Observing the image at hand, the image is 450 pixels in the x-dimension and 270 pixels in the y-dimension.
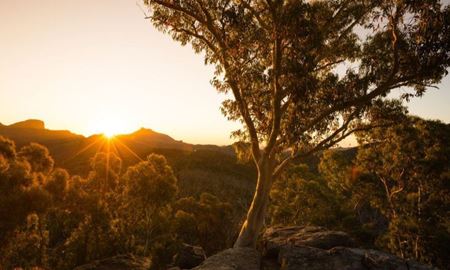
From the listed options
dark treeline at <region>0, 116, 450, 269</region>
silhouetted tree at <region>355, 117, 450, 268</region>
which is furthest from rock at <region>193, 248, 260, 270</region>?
silhouetted tree at <region>355, 117, 450, 268</region>

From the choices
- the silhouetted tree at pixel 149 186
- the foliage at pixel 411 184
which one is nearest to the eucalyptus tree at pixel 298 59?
the foliage at pixel 411 184

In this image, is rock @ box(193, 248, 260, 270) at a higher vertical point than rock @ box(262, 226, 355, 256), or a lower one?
lower

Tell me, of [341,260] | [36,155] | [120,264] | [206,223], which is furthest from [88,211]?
[341,260]

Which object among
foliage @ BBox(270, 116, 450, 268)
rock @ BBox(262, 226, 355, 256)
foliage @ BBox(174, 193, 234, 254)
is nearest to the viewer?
rock @ BBox(262, 226, 355, 256)

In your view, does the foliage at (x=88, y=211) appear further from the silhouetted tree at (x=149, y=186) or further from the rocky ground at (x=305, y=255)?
the rocky ground at (x=305, y=255)

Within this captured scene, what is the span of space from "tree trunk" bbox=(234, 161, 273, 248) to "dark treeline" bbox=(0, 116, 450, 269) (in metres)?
2.86

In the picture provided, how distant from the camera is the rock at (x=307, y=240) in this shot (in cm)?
1504

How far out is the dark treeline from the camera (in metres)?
20.7

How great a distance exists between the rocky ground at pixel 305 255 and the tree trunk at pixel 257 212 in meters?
0.54

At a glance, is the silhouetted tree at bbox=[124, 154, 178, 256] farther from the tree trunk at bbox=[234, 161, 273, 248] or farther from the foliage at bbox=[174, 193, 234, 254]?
the tree trunk at bbox=[234, 161, 273, 248]

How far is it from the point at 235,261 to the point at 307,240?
120 inches

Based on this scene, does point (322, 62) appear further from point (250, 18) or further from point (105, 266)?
point (105, 266)

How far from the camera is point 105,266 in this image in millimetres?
21547

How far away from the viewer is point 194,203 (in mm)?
41750
